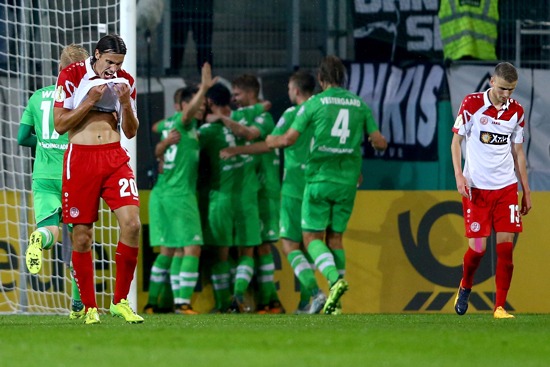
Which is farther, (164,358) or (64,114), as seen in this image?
(64,114)

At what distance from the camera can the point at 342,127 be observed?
1109cm

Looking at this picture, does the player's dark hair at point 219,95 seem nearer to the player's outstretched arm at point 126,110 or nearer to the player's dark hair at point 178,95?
the player's dark hair at point 178,95

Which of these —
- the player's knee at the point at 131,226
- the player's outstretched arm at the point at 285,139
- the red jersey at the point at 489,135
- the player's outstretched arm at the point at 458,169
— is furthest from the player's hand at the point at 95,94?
the player's outstretched arm at the point at 285,139

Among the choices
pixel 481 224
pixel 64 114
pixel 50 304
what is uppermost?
pixel 64 114

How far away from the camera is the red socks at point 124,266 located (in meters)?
8.19

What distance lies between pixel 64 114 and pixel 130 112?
42 cm

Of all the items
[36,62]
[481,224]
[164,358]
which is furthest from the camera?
[36,62]

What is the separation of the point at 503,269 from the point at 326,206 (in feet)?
6.36

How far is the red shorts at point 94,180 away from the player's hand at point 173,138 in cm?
384

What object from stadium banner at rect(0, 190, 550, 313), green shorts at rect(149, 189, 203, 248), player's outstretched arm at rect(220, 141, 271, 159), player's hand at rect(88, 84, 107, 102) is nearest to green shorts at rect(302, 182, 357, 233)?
player's outstretched arm at rect(220, 141, 271, 159)

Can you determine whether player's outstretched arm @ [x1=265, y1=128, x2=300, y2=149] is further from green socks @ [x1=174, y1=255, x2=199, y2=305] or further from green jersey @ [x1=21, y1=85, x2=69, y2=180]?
green jersey @ [x1=21, y1=85, x2=69, y2=180]

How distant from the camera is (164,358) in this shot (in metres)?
5.69

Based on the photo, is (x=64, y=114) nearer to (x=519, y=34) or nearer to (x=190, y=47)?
(x=190, y=47)

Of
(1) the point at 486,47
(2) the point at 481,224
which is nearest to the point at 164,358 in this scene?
(2) the point at 481,224
